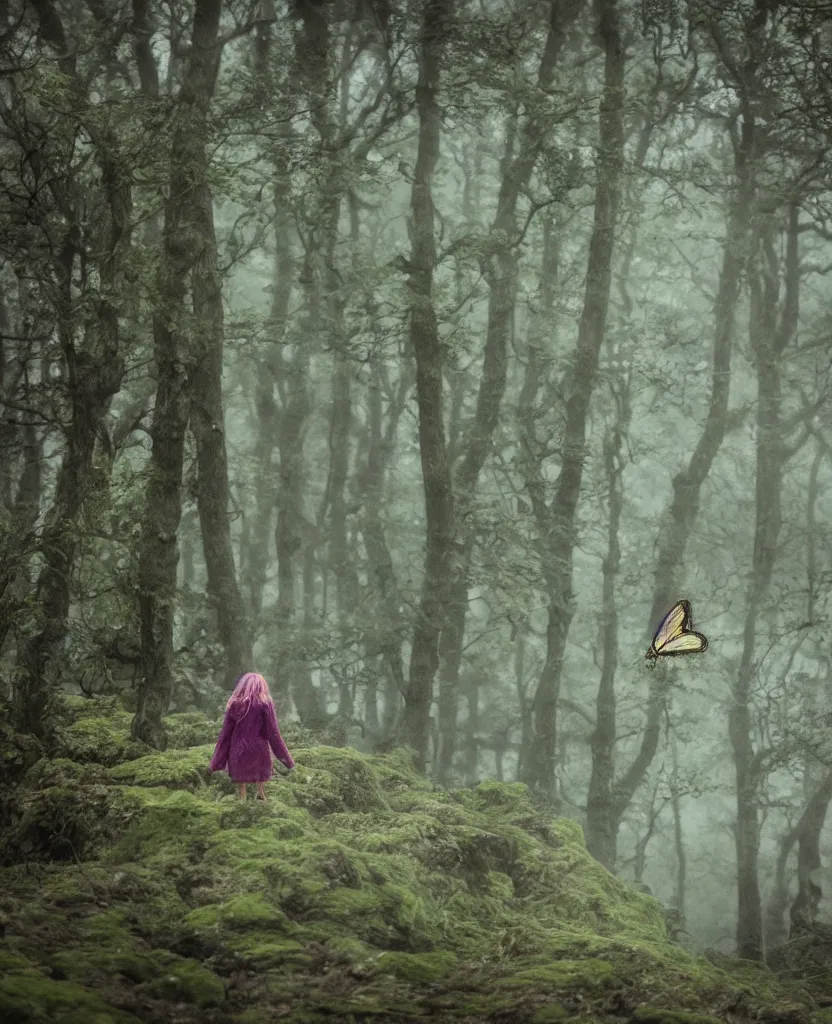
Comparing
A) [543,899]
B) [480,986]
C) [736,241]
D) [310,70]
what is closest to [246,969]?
[480,986]

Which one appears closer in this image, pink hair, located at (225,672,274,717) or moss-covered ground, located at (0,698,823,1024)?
moss-covered ground, located at (0,698,823,1024)

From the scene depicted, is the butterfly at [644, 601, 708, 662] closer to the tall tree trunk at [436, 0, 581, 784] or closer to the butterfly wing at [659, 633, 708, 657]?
the butterfly wing at [659, 633, 708, 657]

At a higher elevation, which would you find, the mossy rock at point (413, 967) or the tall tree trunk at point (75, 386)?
the tall tree trunk at point (75, 386)

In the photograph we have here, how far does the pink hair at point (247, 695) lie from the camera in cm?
836

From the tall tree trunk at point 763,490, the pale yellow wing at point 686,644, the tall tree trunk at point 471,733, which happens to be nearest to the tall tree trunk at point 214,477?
the pale yellow wing at point 686,644

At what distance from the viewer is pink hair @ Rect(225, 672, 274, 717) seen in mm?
8355

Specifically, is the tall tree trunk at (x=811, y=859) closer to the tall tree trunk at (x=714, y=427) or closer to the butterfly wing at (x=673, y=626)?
the tall tree trunk at (x=714, y=427)

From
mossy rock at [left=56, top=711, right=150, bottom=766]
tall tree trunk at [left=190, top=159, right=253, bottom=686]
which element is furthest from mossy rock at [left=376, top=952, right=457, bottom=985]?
tall tree trunk at [left=190, top=159, right=253, bottom=686]

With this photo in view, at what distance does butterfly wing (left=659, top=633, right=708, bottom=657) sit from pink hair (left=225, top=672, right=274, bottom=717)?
3.37 meters

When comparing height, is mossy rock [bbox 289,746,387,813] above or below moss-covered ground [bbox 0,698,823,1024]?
above

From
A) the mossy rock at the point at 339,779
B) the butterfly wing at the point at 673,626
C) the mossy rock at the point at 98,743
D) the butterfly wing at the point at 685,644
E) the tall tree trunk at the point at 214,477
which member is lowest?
the mossy rock at the point at 339,779

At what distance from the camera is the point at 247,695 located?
838cm

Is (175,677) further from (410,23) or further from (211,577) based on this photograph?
(410,23)

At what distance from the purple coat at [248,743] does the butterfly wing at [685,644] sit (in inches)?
131
